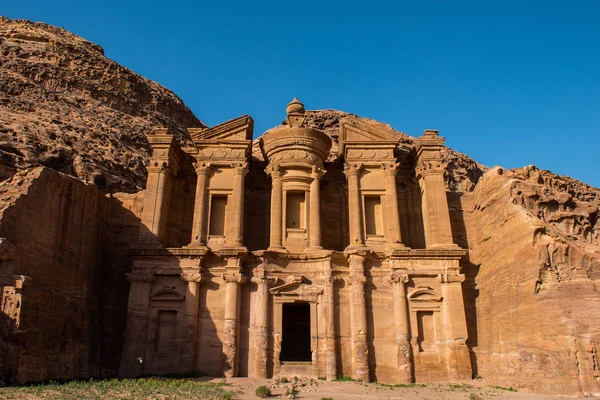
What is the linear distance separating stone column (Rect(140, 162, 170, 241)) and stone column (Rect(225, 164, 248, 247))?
2.99m

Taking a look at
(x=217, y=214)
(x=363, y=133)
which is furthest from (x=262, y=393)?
(x=363, y=133)

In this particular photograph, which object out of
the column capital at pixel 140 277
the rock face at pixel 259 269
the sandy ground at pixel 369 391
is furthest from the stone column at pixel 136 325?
the sandy ground at pixel 369 391

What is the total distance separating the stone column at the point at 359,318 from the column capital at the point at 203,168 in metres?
7.97

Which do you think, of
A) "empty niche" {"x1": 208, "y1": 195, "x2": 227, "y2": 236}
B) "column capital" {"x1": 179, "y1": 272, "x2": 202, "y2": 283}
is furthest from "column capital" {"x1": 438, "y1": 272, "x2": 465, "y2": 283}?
"column capital" {"x1": 179, "y1": 272, "x2": 202, "y2": 283}

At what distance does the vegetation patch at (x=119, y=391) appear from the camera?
13.1 meters

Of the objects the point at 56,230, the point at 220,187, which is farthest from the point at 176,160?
the point at 56,230

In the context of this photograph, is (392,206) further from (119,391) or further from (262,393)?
(119,391)

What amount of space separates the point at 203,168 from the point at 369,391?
41.4 ft

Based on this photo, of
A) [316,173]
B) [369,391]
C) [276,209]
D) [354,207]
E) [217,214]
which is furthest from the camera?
[217,214]

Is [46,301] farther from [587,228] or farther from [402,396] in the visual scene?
[587,228]

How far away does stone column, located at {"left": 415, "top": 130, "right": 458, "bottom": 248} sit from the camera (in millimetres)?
23141

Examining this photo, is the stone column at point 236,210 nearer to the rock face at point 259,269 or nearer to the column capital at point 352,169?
the rock face at point 259,269

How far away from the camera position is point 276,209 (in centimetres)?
2355

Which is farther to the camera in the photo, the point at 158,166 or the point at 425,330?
the point at 158,166
